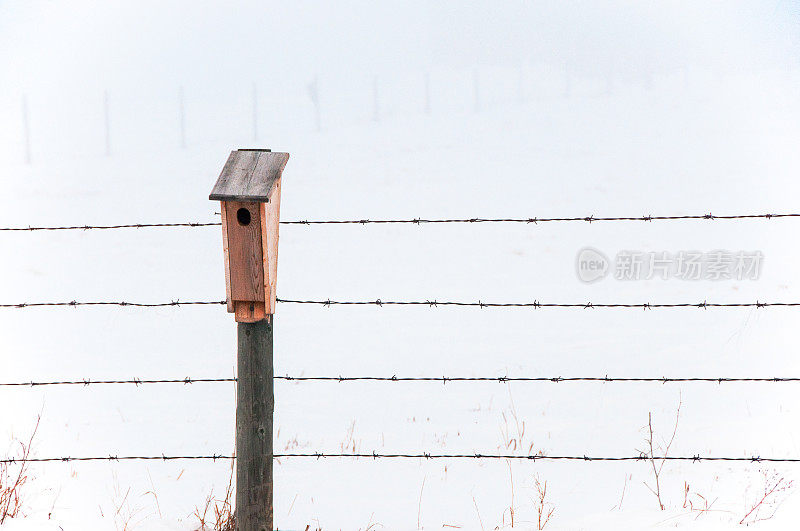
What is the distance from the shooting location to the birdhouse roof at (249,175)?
281 cm

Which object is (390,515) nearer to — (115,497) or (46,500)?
(115,497)

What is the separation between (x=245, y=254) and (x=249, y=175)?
303 millimetres

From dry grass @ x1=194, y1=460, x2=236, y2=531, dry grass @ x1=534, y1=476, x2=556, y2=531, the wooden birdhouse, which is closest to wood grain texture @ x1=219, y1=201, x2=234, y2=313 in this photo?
the wooden birdhouse

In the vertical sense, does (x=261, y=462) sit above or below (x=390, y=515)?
above

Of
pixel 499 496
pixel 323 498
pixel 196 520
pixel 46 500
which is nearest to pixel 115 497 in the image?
pixel 46 500

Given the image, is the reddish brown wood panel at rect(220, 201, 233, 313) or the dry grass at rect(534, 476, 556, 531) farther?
the dry grass at rect(534, 476, 556, 531)

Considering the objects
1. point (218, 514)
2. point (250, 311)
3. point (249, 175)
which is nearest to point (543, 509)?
point (218, 514)

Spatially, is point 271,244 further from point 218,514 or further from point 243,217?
point 218,514

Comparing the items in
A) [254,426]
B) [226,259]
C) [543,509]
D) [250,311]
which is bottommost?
[543,509]

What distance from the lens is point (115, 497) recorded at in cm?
370

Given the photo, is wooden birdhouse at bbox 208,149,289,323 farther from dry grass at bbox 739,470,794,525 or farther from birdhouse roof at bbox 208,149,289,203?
dry grass at bbox 739,470,794,525

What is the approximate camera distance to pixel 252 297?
9.48 feet

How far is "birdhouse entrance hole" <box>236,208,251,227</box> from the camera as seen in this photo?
9.39ft

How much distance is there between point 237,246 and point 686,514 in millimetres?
2296
